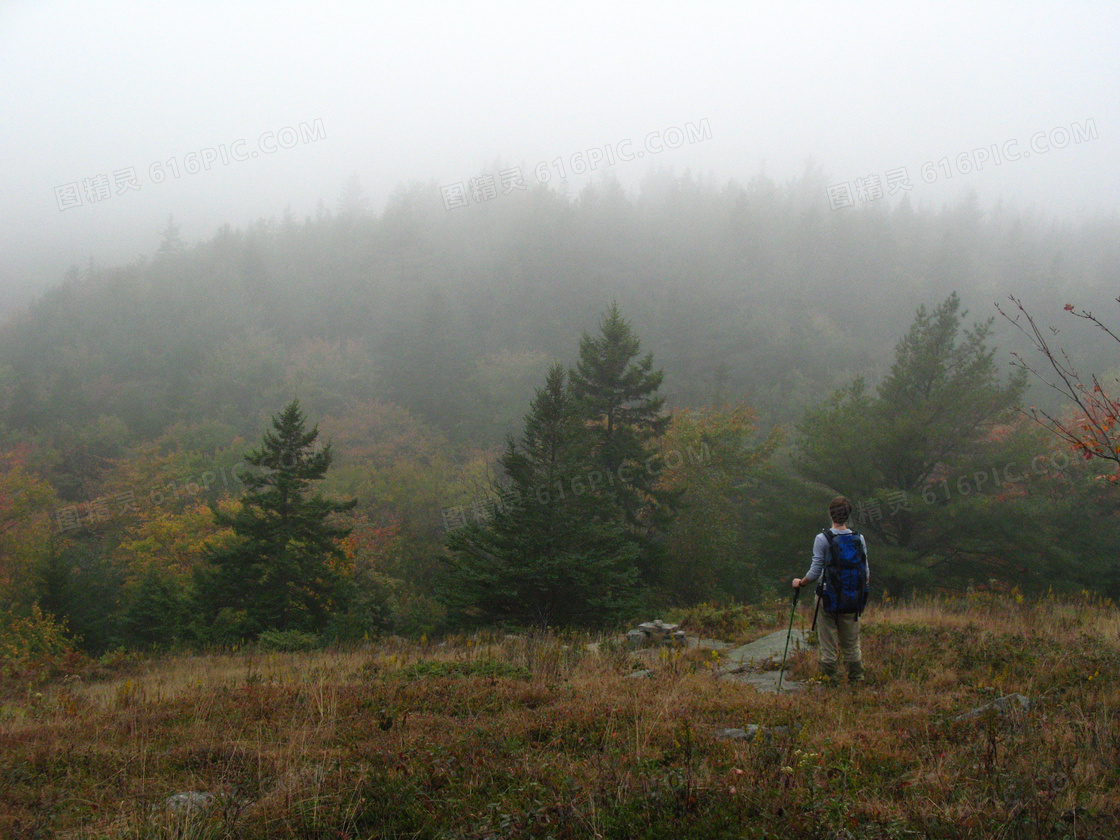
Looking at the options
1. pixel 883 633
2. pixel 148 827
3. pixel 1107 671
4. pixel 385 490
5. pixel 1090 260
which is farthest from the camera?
pixel 1090 260

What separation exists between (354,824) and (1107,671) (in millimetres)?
6638

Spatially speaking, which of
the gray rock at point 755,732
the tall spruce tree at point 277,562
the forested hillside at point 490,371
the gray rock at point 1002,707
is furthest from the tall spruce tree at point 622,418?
the gray rock at point 755,732

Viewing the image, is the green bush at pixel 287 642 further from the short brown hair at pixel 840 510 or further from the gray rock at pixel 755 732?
the short brown hair at pixel 840 510

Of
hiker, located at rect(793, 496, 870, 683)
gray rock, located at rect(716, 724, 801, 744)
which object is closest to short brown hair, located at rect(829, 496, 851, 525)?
hiker, located at rect(793, 496, 870, 683)

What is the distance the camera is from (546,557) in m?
13.7

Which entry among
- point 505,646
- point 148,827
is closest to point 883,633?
point 505,646

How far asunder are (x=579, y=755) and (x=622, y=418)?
17756mm

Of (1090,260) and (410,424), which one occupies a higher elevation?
(1090,260)

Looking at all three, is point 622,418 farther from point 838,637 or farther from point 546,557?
point 838,637

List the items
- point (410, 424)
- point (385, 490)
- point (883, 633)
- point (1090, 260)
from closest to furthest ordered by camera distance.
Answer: point (883, 633) → point (385, 490) → point (410, 424) → point (1090, 260)

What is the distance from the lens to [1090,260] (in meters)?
74.2

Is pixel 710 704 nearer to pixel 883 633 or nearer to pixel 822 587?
pixel 822 587

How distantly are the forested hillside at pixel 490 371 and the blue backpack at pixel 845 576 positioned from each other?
33.5ft

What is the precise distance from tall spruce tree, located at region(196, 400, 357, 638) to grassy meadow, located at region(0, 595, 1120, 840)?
38.5 feet
